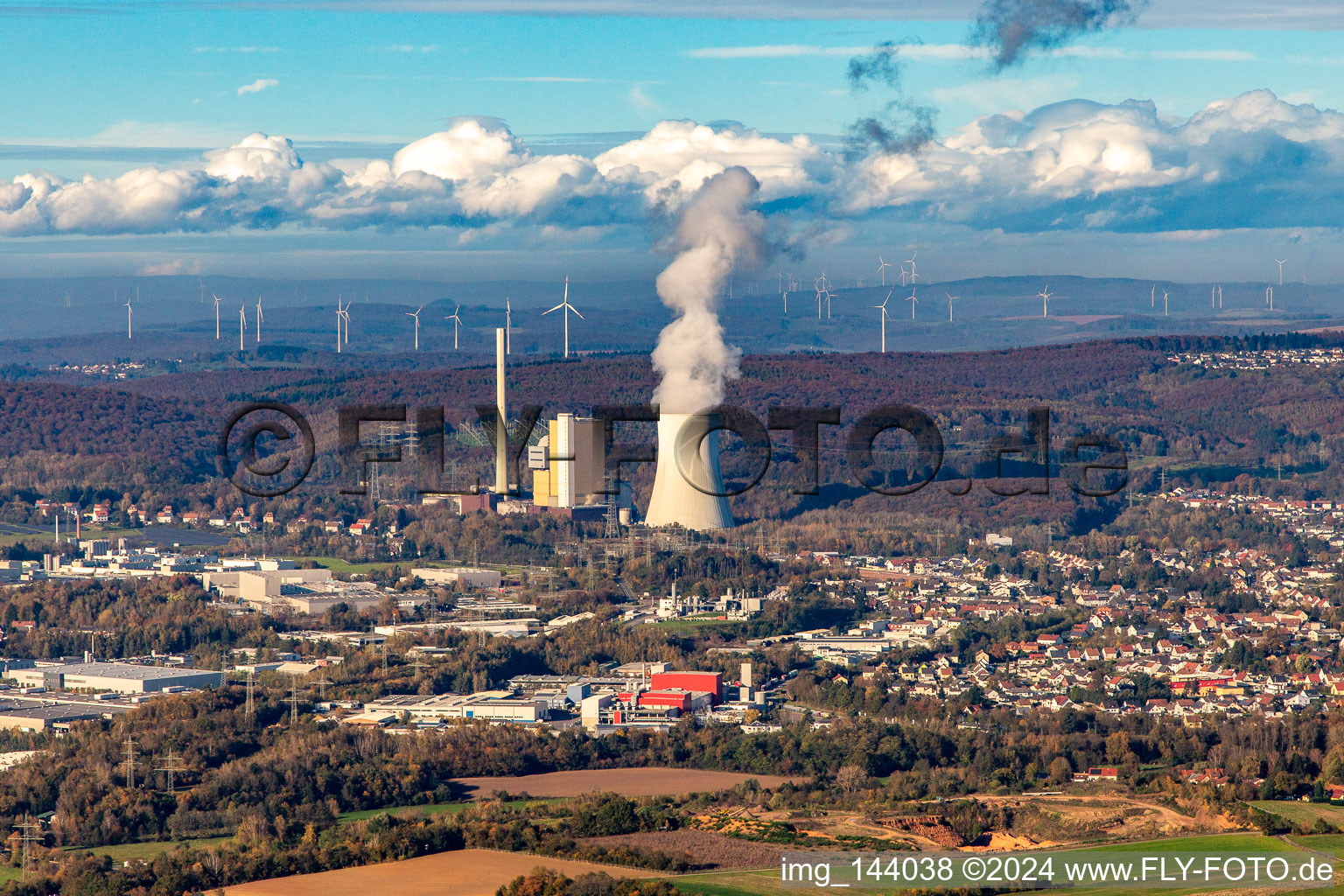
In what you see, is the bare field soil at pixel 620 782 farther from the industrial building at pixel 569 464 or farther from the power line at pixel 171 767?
the industrial building at pixel 569 464

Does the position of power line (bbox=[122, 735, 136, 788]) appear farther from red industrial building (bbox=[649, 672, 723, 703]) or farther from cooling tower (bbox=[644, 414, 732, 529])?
A: cooling tower (bbox=[644, 414, 732, 529])

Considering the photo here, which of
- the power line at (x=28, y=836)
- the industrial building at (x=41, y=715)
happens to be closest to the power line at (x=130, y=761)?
the power line at (x=28, y=836)

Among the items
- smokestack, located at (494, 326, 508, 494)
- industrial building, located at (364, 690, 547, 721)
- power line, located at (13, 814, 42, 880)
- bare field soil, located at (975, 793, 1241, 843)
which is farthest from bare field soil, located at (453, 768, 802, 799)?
smokestack, located at (494, 326, 508, 494)

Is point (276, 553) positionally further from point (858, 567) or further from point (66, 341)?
→ point (66, 341)

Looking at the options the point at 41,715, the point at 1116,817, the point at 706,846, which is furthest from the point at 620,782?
the point at 41,715

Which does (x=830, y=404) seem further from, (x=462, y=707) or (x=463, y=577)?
(x=462, y=707)

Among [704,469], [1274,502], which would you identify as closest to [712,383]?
[704,469]

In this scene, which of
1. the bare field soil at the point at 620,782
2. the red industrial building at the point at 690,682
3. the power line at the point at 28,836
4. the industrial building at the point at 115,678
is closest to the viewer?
the power line at the point at 28,836
